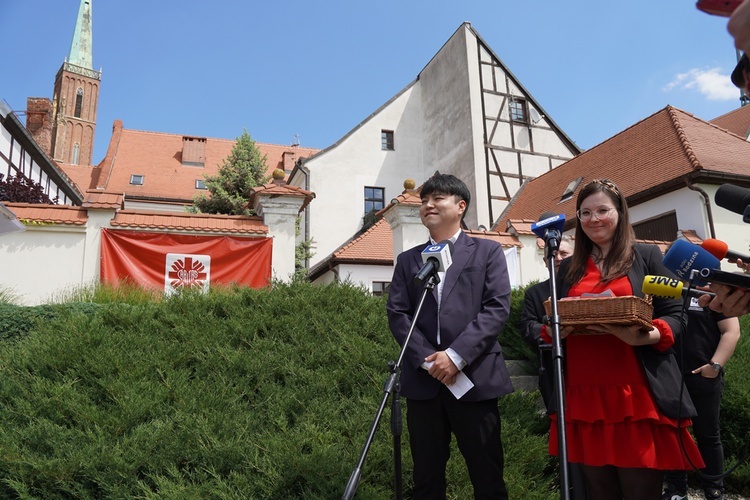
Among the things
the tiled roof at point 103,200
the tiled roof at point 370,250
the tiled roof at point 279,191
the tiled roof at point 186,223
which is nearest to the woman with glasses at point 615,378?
the tiled roof at point 279,191

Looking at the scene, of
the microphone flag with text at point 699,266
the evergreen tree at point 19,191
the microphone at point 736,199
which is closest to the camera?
the microphone at point 736,199

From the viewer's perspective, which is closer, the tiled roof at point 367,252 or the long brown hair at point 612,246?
the long brown hair at point 612,246

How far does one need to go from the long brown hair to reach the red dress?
0.29ft

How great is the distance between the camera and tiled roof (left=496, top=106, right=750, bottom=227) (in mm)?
16531

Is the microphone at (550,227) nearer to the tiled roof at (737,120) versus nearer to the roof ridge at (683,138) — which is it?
the roof ridge at (683,138)

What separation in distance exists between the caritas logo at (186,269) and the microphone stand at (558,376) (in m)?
8.30

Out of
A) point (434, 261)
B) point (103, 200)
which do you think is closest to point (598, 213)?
point (434, 261)

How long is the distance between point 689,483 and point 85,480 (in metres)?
4.31

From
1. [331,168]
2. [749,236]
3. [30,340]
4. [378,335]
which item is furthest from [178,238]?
[331,168]

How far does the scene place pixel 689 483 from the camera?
4.51m

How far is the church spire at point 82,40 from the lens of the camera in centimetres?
7769

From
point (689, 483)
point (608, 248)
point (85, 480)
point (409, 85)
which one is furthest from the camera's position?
point (409, 85)

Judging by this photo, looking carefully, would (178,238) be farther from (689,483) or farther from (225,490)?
(689,483)

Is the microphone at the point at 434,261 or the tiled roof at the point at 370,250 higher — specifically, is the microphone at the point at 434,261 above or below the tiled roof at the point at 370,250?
below
